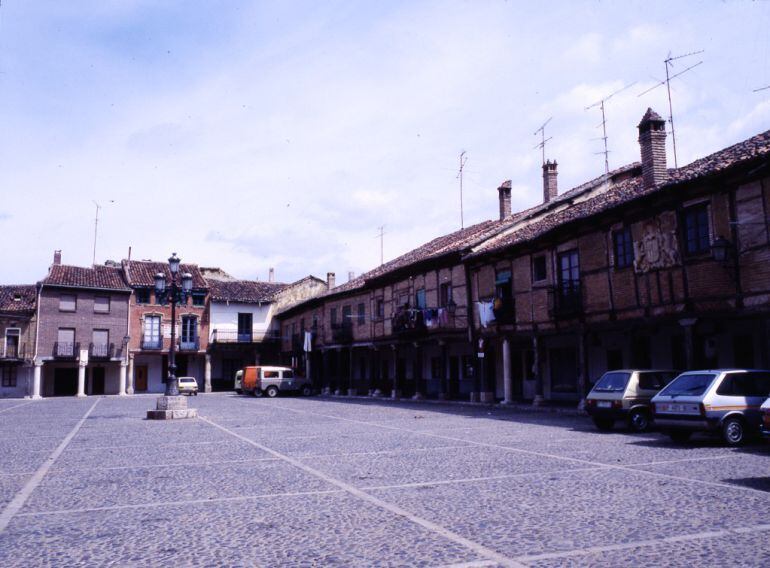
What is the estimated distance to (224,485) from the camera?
8641mm

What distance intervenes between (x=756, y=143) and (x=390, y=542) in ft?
51.2

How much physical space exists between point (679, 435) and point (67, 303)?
145 ft

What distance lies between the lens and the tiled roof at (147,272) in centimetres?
5031

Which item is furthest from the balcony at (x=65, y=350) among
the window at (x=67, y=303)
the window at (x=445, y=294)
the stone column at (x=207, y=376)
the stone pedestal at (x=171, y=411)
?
→ the window at (x=445, y=294)

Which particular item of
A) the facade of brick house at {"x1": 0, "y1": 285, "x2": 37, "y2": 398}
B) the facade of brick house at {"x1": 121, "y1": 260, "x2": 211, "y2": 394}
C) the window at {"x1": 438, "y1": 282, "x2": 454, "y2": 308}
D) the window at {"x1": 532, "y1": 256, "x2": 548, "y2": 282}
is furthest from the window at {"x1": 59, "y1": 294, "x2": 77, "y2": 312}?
the window at {"x1": 532, "y1": 256, "x2": 548, "y2": 282}

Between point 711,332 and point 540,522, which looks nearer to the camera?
point 540,522

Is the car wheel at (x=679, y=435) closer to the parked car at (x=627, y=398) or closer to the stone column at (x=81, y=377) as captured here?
the parked car at (x=627, y=398)

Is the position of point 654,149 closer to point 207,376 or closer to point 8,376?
point 207,376

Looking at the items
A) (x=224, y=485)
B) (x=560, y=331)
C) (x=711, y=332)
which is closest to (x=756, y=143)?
(x=711, y=332)

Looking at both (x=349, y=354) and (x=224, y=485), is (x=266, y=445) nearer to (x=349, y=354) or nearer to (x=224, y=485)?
(x=224, y=485)

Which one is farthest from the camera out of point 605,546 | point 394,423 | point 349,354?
point 349,354

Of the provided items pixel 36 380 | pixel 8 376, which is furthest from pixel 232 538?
pixel 8 376

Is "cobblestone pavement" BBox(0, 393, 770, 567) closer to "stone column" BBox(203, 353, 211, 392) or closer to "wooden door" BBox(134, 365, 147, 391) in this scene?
"stone column" BBox(203, 353, 211, 392)

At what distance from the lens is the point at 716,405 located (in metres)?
12.0
